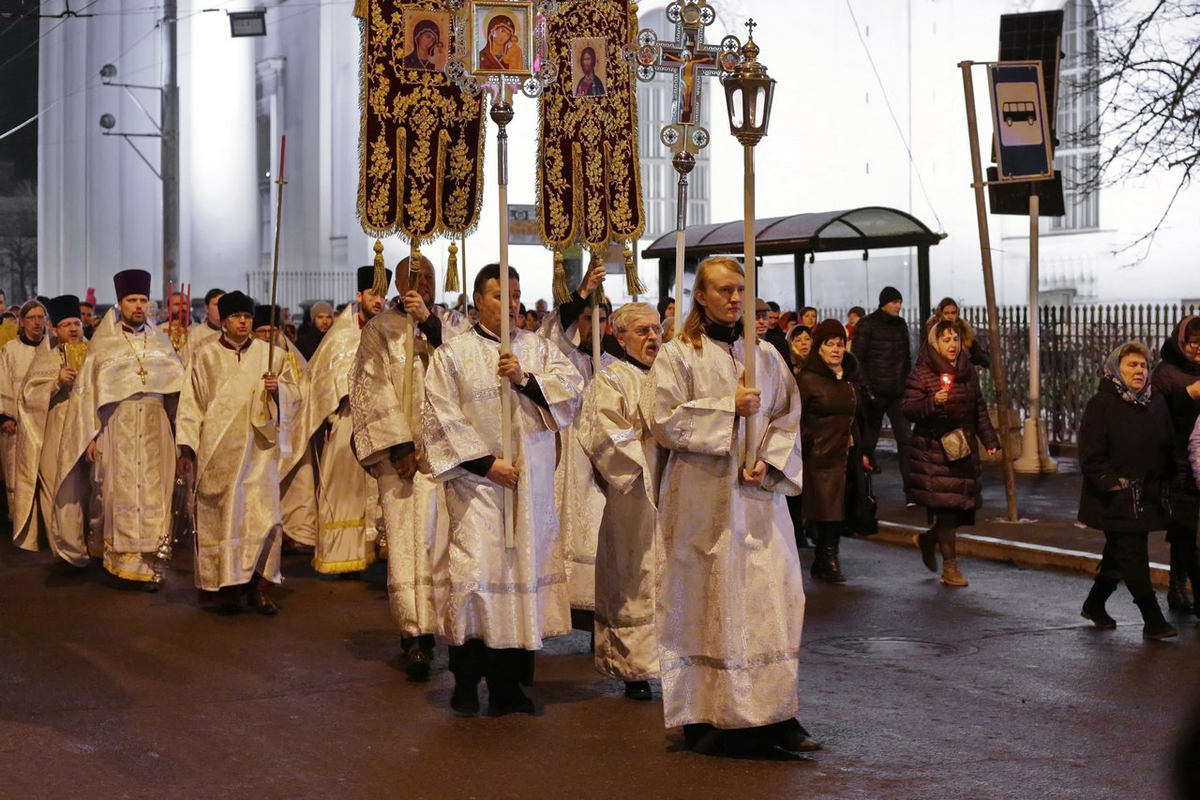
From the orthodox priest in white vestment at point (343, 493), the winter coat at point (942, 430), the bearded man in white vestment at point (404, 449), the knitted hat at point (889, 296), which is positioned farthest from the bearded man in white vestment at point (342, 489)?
the knitted hat at point (889, 296)

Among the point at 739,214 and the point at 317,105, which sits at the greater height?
the point at 317,105

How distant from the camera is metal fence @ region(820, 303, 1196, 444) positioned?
60.3 ft

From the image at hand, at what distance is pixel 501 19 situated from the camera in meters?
7.78

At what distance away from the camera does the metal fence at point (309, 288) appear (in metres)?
30.6

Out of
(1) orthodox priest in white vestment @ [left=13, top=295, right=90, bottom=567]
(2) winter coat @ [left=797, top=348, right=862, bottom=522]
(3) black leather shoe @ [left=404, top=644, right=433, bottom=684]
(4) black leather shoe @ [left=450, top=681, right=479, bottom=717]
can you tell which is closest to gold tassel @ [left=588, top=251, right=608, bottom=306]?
(3) black leather shoe @ [left=404, top=644, right=433, bottom=684]

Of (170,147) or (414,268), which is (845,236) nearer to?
(414,268)

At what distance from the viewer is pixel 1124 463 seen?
29.2ft

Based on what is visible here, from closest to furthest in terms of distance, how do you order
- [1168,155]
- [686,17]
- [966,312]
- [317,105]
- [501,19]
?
[501,19]
[686,17]
[1168,155]
[966,312]
[317,105]

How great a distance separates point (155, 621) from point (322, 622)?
1002 millimetres

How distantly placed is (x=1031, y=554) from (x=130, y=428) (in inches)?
244

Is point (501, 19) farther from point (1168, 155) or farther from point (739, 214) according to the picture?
point (739, 214)

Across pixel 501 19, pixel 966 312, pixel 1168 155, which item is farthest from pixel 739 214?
pixel 501 19

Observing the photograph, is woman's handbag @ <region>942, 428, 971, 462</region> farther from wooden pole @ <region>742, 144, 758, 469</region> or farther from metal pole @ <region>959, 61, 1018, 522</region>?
wooden pole @ <region>742, 144, 758, 469</region>

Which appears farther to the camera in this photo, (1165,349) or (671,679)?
(1165,349)
